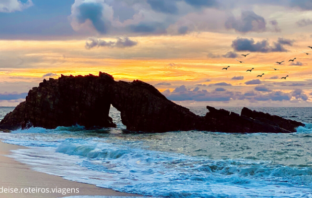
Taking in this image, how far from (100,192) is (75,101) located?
3643cm

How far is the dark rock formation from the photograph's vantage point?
41750 millimetres

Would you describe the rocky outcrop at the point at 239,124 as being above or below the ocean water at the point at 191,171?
above

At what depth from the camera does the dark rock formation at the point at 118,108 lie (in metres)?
41.8

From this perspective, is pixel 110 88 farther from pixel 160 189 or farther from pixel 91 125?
pixel 160 189

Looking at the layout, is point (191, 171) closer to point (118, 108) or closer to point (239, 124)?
point (239, 124)

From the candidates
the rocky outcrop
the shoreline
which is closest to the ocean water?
the shoreline

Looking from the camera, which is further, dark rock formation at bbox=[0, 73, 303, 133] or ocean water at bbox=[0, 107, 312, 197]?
dark rock formation at bbox=[0, 73, 303, 133]

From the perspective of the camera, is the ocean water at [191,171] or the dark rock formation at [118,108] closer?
the ocean water at [191,171]

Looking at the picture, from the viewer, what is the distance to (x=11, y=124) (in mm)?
49500

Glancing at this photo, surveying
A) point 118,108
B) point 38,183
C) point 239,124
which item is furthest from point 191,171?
point 118,108

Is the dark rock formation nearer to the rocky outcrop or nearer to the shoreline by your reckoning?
the rocky outcrop

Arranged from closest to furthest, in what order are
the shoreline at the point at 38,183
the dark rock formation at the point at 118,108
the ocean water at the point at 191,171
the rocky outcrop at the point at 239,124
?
the shoreline at the point at 38,183, the ocean water at the point at 191,171, the rocky outcrop at the point at 239,124, the dark rock formation at the point at 118,108

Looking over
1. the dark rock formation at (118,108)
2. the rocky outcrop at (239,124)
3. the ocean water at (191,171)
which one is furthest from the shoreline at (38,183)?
the rocky outcrop at (239,124)

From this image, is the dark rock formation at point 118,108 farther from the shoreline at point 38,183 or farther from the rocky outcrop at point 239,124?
the shoreline at point 38,183
